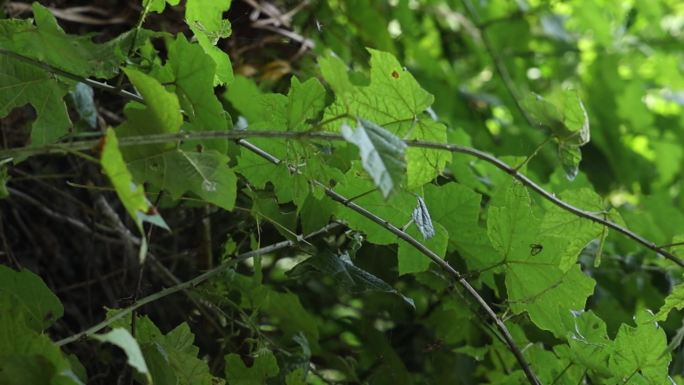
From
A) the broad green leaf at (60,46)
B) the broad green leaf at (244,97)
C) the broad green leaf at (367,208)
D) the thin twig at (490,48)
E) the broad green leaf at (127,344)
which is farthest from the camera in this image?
the thin twig at (490,48)

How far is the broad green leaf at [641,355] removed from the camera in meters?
0.65

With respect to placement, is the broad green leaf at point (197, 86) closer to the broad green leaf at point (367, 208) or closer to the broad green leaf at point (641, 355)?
the broad green leaf at point (367, 208)

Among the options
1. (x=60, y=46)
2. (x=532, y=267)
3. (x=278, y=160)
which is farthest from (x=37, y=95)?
(x=532, y=267)

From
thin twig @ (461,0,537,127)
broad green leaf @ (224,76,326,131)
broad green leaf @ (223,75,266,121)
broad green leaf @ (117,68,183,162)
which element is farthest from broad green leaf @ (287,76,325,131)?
thin twig @ (461,0,537,127)

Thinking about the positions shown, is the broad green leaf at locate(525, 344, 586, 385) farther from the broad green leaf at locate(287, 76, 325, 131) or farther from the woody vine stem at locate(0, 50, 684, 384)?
the broad green leaf at locate(287, 76, 325, 131)

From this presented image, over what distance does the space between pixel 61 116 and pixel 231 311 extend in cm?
30

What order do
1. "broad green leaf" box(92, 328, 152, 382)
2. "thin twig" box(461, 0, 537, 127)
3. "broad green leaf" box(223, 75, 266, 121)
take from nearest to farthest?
1. "broad green leaf" box(92, 328, 152, 382)
2. "broad green leaf" box(223, 75, 266, 121)
3. "thin twig" box(461, 0, 537, 127)

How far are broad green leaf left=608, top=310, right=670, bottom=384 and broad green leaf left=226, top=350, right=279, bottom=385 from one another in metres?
0.26

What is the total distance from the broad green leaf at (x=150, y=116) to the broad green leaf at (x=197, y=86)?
0.06 m

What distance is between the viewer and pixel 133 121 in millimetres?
496

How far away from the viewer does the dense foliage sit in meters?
0.52

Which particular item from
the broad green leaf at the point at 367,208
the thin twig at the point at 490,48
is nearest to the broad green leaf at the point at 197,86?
the broad green leaf at the point at 367,208

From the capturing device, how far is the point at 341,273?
0.66m

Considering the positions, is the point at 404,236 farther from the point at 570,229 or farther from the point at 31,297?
the point at 31,297
